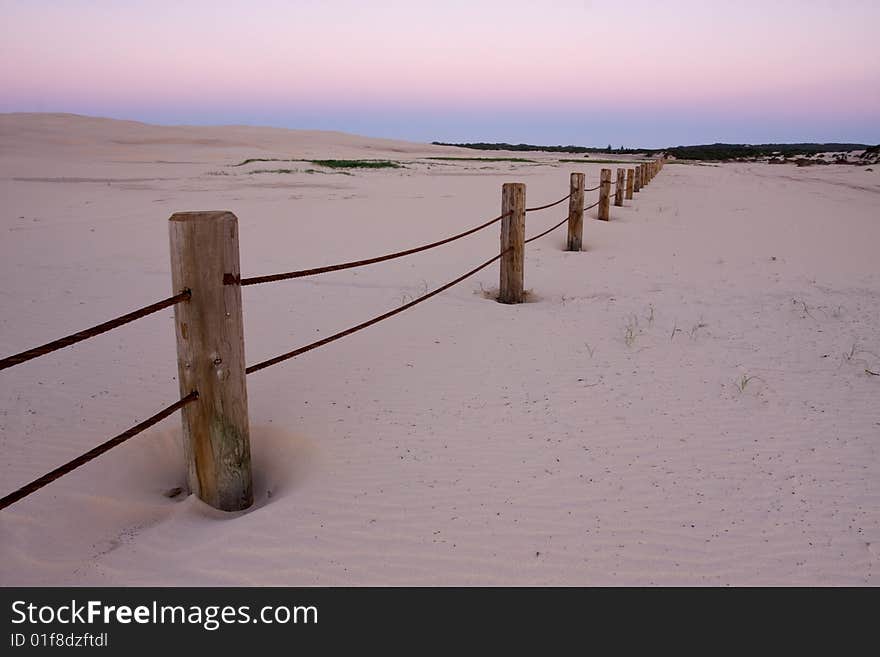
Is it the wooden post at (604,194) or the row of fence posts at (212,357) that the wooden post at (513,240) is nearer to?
the row of fence posts at (212,357)

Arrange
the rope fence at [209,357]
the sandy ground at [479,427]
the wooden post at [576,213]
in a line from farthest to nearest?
the wooden post at [576,213]
the sandy ground at [479,427]
the rope fence at [209,357]

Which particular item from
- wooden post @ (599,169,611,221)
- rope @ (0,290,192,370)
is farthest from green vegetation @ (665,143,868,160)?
rope @ (0,290,192,370)

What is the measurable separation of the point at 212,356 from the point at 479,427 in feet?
5.60

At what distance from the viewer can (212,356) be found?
2.79 metres

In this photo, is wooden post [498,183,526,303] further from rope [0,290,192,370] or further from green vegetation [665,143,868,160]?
green vegetation [665,143,868,160]

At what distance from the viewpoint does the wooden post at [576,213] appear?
934 centimetres

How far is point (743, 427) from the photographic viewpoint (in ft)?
13.0

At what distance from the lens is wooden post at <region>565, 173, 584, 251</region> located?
9.34 meters

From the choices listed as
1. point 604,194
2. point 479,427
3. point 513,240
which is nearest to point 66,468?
point 479,427

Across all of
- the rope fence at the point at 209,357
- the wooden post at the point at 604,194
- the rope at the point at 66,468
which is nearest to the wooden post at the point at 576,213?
the wooden post at the point at 604,194

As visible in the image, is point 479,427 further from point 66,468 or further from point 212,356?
point 66,468

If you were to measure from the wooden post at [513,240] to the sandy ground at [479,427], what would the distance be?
283mm
